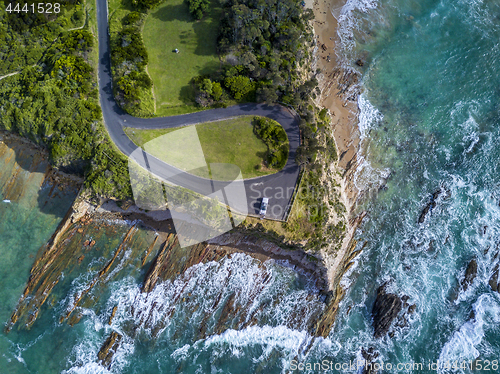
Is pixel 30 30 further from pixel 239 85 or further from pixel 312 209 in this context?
pixel 312 209

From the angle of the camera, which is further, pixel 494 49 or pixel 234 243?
pixel 494 49

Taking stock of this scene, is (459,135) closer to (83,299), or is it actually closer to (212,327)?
(212,327)

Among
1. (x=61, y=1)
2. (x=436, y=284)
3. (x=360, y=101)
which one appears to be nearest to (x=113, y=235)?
(x=61, y=1)

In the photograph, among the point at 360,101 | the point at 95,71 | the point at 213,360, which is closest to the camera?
the point at 213,360

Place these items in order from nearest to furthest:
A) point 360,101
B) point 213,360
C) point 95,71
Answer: point 213,360, point 95,71, point 360,101

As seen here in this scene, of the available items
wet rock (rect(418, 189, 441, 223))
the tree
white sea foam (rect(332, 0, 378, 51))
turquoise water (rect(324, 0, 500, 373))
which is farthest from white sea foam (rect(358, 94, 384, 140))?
the tree

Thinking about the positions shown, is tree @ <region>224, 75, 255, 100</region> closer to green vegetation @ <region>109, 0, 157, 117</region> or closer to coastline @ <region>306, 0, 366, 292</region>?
coastline @ <region>306, 0, 366, 292</region>

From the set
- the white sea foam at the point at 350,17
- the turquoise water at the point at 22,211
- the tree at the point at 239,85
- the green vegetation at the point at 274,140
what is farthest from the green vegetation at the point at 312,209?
the turquoise water at the point at 22,211
